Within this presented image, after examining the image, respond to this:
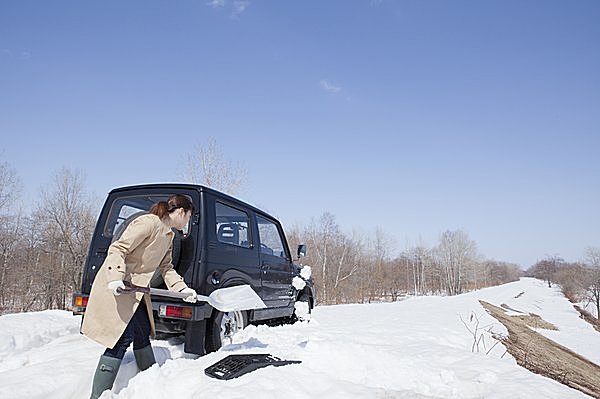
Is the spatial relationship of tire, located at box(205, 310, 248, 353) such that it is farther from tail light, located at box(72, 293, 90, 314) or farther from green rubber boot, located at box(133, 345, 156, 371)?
tail light, located at box(72, 293, 90, 314)

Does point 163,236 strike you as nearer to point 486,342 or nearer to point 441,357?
point 441,357

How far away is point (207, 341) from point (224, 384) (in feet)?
4.92

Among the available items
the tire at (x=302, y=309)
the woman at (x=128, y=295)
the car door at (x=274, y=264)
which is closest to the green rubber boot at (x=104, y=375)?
the woman at (x=128, y=295)

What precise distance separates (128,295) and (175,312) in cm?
104

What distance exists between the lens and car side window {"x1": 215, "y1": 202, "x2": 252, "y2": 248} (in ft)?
16.4

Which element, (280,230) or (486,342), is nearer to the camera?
(280,230)

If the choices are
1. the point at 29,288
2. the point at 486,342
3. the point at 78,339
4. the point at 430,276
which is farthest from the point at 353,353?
the point at 430,276

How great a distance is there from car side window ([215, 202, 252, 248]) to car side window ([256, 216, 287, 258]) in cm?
39

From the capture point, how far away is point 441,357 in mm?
4730

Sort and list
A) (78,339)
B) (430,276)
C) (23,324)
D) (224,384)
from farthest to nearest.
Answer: (430,276) < (23,324) < (78,339) < (224,384)

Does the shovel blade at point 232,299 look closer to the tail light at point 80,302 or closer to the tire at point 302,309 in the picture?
the tail light at point 80,302

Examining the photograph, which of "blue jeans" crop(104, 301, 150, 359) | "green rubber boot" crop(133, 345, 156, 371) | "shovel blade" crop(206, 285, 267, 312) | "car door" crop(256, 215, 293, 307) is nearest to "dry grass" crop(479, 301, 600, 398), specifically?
"car door" crop(256, 215, 293, 307)

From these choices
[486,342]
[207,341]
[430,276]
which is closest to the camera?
[207,341]

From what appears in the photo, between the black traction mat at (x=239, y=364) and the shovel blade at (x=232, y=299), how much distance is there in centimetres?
47
